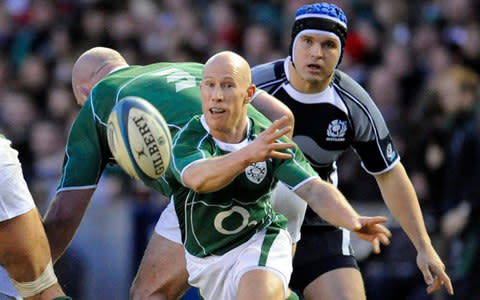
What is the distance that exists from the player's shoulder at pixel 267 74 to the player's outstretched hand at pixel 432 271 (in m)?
1.41

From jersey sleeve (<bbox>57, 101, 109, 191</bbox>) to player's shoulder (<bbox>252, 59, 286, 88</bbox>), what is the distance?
1041mm

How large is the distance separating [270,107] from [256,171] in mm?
Answer: 771

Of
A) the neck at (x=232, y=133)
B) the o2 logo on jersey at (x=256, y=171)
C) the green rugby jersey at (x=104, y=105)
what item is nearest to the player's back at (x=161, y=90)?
the green rugby jersey at (x=104, y=105)

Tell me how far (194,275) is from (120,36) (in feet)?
22.7

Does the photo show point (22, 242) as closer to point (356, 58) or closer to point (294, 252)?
point (294, 252)

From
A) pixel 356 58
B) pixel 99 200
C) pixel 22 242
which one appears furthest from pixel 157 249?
pixel 356 58

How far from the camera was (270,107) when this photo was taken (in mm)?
5785

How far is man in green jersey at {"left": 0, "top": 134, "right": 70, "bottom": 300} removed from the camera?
5.21m

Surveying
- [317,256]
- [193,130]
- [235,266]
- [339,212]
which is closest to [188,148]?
[193,130]

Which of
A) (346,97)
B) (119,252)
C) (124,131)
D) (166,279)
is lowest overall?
(119,252)

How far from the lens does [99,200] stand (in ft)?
31.8

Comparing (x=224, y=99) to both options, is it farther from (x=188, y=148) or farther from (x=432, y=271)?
(x=432, y=271)

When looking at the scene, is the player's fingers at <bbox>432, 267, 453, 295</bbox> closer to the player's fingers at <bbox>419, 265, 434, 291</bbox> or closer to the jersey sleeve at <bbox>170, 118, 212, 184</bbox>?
the player's fingers at <bbox>419, 265, 434, 291</bbox>

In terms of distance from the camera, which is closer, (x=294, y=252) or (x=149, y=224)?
(x=294, y=252)
